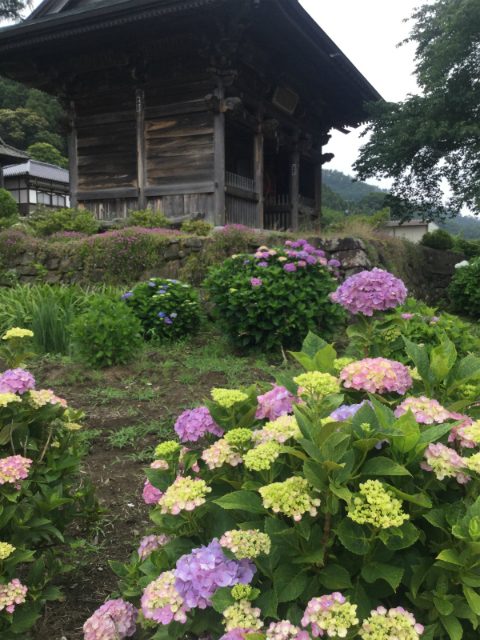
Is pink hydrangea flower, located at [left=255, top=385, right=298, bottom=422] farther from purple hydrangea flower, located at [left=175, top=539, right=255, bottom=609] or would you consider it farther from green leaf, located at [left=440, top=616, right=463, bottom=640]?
green leaf, located at [left=440, top=616, right=463, bottom=640]

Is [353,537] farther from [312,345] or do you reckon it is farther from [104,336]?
[104,336]

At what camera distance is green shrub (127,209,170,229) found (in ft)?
27.6

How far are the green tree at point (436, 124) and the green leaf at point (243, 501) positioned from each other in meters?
10.9

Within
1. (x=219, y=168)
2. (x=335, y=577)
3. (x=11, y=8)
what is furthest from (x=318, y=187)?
(x=11, y=8)

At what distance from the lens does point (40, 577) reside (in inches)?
59.8

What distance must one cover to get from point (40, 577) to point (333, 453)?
103 centimetres

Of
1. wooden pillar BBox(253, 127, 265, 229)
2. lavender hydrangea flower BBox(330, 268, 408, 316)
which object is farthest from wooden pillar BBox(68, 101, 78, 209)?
lavender hydrangea flower BBox(330, 268, 408, 316)

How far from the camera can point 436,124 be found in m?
11.1

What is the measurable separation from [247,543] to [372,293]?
69.2 inches

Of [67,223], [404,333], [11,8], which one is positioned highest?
[11,8]

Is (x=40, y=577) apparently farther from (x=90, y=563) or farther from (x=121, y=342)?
(x=121, y=342)

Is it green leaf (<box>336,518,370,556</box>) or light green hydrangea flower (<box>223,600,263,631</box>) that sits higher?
green leaf (<box>336,518,370,556</box>)

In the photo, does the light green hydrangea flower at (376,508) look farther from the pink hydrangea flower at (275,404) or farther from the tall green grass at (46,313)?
the tall green grass at (46,313)

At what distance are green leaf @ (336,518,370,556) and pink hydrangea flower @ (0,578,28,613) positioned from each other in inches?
33.3
